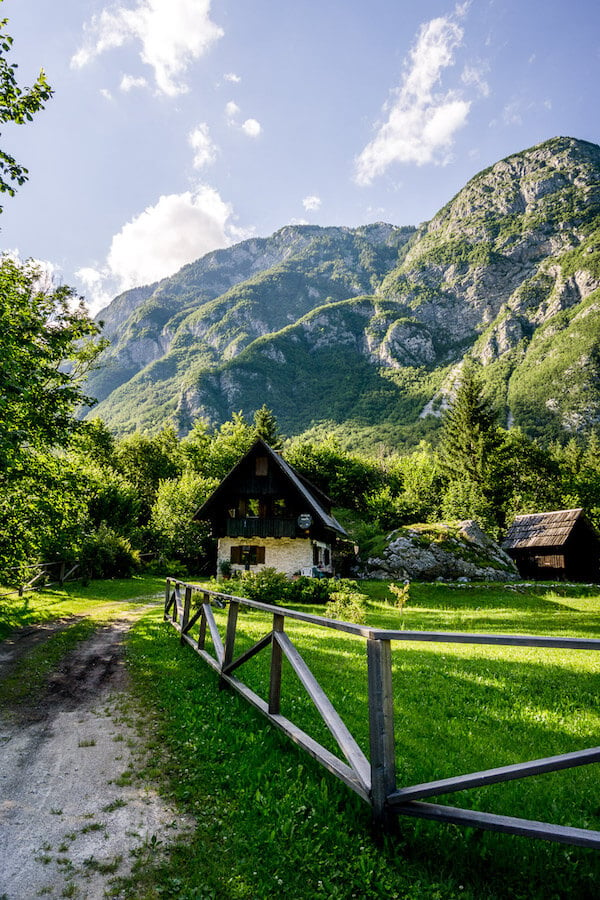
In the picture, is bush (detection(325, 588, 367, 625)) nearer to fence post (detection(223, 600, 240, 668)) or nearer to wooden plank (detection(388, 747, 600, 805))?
fence post (detection(223, 600, 240, 668))

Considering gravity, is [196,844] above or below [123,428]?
below

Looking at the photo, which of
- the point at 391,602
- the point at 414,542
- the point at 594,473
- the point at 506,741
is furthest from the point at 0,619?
the point at 594,473

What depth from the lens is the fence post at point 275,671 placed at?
4.57 metres

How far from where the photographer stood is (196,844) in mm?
3021

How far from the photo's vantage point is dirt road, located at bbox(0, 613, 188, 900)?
276cm

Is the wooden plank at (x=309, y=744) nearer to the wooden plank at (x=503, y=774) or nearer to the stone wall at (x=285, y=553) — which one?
the wooden plank at (x=503, y=774)

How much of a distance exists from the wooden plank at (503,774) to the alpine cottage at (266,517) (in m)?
23.8

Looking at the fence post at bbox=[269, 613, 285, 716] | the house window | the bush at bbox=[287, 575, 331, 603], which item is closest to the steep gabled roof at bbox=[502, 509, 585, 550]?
the house window

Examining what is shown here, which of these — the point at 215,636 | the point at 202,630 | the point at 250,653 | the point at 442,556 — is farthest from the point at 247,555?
the point at 250,653

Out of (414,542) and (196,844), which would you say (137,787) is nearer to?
(196,844)

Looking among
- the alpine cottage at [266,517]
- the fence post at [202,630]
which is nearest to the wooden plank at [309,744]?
the fence post at [202,630]

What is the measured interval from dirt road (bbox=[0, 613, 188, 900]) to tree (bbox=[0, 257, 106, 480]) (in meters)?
5.10

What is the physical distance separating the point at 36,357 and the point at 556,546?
38572mm

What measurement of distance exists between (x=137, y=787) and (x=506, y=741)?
3857mm
